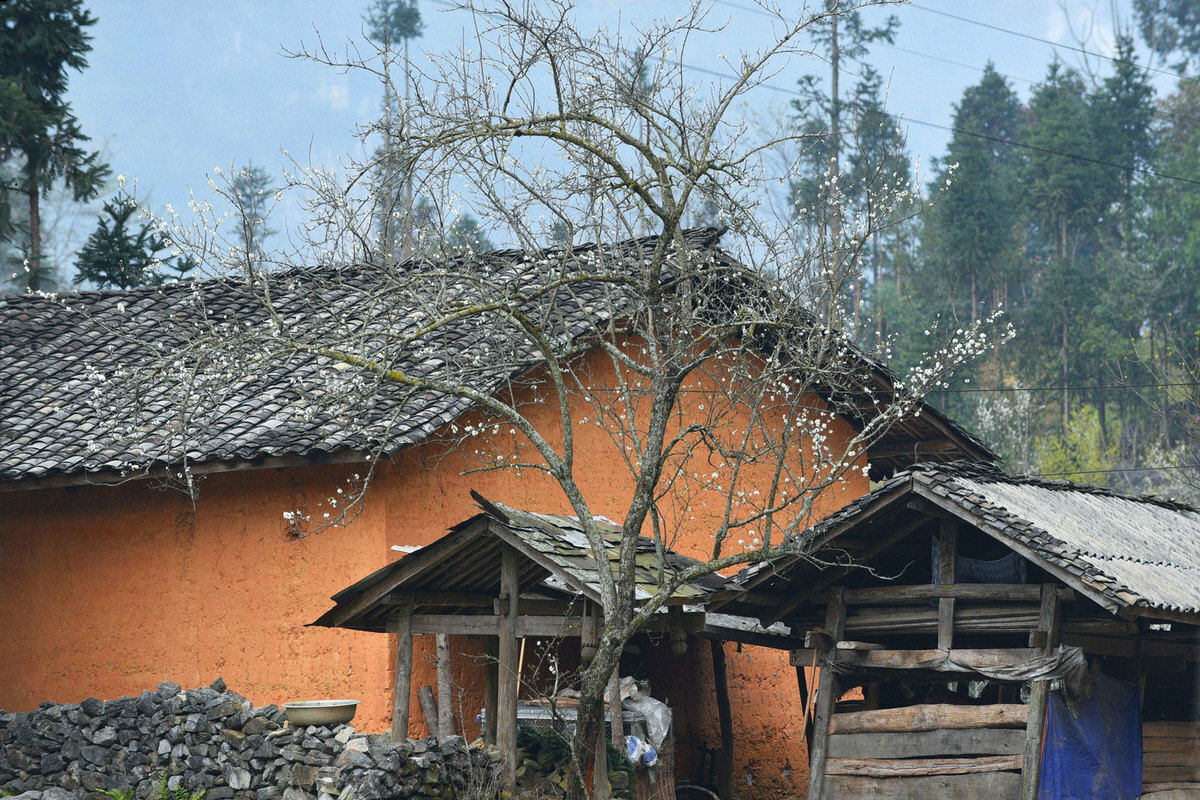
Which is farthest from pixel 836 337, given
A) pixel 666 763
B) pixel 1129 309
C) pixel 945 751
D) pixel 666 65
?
pixel 1129 309

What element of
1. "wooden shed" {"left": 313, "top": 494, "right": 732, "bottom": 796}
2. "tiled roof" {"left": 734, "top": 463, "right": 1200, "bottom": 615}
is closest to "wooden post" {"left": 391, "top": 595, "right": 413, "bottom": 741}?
"wooden shed" {"left": 313, "top": 494, "right": 732, "bottom": 796}

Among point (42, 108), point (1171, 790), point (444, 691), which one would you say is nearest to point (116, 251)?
point (42, 108)

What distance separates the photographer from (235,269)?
414 inches

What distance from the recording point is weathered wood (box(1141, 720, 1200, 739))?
11.3 metres

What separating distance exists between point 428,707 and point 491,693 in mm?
1630

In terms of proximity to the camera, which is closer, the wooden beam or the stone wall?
the stone wall

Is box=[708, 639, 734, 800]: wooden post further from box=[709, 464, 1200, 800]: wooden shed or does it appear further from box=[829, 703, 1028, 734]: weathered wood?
box=[829, 703, 1028, 734]: weathered wood

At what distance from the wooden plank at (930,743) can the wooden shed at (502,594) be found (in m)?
1.57

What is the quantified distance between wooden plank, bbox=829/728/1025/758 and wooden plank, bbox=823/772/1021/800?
0.18 meters

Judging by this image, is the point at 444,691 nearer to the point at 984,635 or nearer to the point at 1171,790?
the point at 984,635

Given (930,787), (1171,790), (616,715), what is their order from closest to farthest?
(930,787) → (1171,790) → (616,715)

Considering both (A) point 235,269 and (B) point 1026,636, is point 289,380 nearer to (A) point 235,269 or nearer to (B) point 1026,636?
(A) point 235,269

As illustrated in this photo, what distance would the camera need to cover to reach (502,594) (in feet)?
31.2

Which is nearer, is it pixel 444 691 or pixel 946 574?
pixel 946 574
